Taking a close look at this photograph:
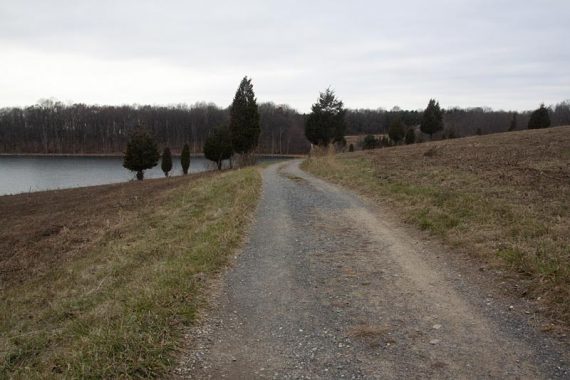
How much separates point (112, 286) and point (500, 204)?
8132mm

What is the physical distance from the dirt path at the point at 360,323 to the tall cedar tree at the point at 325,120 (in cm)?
3470

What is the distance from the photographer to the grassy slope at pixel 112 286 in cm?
414

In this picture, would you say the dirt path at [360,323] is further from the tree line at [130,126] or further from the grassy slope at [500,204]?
the tree line at [130,126]

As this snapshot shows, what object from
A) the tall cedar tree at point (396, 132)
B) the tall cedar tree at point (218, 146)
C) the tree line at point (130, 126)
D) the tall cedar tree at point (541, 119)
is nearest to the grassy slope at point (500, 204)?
the tall cedar tree at point (541, 119)

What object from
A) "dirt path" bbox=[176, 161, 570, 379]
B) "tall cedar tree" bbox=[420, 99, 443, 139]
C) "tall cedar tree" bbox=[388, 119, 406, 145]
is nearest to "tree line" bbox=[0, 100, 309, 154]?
"tall cedar tree" bbox=[388, 119, 406, 145]

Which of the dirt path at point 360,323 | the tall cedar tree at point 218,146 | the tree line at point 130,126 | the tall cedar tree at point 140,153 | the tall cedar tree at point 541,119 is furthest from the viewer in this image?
the tree line at point 130,126

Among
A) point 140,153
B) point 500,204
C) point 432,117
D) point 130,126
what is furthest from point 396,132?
point 130,126

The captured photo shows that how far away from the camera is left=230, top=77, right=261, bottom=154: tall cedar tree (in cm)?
3759

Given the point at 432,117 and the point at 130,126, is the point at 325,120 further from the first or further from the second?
the point at 130,126

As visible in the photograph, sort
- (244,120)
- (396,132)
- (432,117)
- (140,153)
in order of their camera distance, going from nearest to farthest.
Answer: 1. (244,120)
2. (140,153)
3. (432,117)
4. (396,132)

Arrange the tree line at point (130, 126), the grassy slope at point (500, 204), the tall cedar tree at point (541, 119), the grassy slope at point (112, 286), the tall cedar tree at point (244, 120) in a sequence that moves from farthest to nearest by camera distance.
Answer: the tree line at point (130, 126) < the tall cedar tree at point (541, 119) < the tall cedar tree at point (244, 120) < the grassy slope at point (500, 204) < the grassy slope at point (112, 286)

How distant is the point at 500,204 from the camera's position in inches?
379

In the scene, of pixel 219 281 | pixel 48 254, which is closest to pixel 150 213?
pixel 48 254

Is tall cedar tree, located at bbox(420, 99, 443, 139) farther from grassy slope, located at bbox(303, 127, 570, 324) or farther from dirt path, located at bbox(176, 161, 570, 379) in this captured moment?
dirt path, located at bbox(176, 161, 570, 379)
